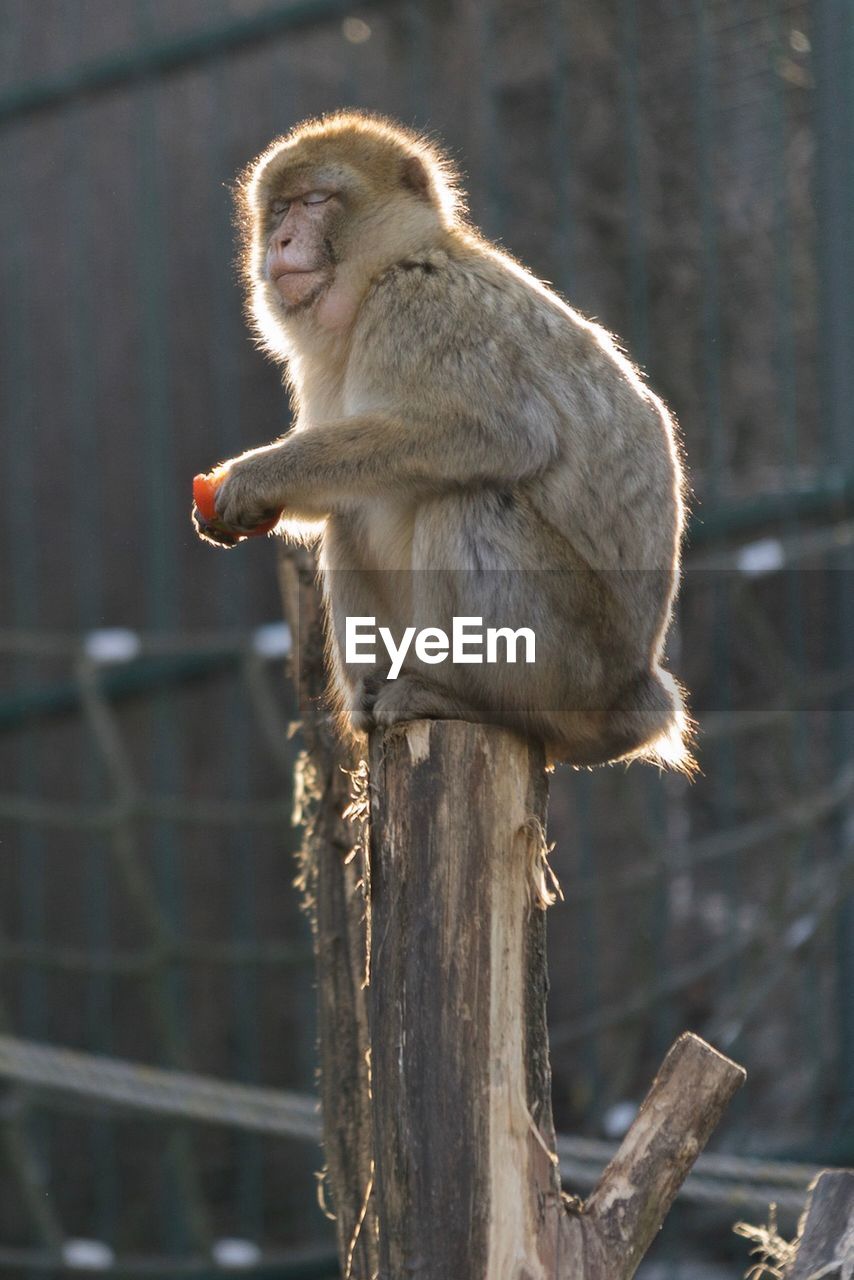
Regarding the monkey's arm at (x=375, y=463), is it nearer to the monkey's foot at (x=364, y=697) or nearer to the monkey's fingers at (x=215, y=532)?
the monkey's fingers at (x=215, y=532)

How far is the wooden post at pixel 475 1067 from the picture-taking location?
2.20 meters

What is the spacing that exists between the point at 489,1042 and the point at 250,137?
5.35 meters

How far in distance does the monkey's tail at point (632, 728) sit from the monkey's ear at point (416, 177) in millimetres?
974

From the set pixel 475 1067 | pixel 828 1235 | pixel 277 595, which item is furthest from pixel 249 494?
pixel 277 595

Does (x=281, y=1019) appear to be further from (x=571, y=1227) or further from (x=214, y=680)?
(x=571, y=1227)

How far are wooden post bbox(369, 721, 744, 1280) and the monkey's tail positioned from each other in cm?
50

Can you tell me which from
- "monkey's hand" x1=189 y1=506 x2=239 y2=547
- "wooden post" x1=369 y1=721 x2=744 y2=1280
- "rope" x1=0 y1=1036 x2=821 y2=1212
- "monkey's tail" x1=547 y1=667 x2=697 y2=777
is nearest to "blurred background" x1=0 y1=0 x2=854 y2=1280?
"rope" x1=0 y1=1036 x2=821 y2=1212

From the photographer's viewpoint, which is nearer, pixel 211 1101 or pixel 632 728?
pixel 632 728

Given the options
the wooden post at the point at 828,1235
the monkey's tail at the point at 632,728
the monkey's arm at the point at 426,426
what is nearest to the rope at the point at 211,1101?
the monkey's tail at the point at 632,728

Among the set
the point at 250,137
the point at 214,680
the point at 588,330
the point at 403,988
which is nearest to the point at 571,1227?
the point at 403,988

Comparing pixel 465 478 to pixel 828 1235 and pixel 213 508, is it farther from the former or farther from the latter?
pixel 828 1235

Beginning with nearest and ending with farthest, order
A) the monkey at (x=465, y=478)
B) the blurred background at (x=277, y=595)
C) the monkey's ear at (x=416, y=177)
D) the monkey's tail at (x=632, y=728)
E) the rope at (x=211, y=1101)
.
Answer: the monkey at (x=465, y=478) → the monkey's tail at (x=632, y=728) → the monkey's ear at (x=416, y=177) → the rope at (x=211, y=1101) → the blurred background at (x=277, y=595)

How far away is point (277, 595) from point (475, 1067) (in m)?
4.63

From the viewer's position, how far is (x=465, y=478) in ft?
9.14
